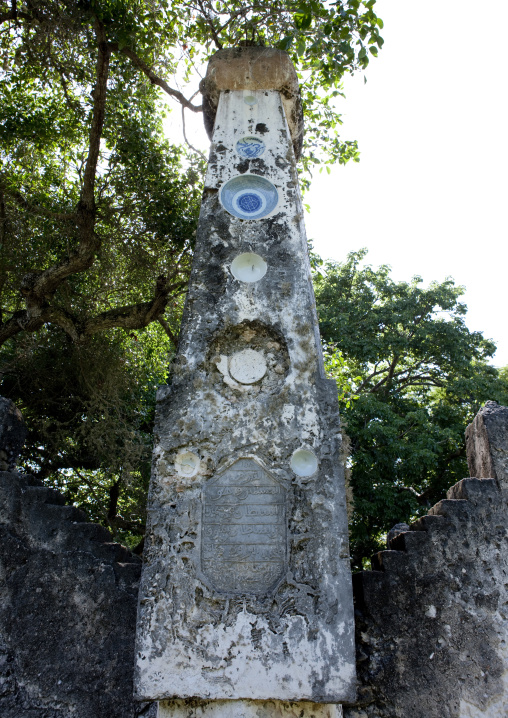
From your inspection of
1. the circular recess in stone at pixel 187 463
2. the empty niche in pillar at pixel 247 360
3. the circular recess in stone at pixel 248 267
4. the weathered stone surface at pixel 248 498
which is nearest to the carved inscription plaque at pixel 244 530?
the weathered stone surface at pixel 248 498

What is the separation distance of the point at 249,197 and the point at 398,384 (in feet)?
27.9

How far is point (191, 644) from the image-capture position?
3336 millimetres

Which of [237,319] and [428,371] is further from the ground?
[428,371]

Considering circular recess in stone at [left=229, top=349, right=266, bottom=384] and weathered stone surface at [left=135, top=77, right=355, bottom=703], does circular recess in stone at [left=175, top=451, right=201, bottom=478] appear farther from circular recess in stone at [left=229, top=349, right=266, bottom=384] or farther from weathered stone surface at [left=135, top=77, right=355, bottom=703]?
circular recess in stone at [left=229, top=349, right=266, bottom=384]

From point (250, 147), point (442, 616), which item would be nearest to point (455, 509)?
point (442, 616)

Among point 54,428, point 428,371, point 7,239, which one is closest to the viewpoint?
point 7,239

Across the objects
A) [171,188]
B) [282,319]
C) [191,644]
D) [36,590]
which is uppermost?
[171,188]

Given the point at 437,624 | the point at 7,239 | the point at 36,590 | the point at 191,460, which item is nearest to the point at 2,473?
the point at 36,590

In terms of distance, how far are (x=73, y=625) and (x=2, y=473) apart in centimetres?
128

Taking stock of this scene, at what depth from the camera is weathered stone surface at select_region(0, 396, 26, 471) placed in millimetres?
4828

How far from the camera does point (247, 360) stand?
161 inches

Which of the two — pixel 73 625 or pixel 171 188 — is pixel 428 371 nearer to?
pixel 171 188

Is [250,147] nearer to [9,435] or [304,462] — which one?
[304,462]

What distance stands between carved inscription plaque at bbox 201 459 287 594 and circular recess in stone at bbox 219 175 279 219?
1.96 metres
